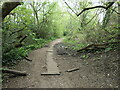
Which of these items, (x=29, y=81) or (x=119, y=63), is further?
(x=119, y=63)

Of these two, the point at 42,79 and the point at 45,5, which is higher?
the point at 45,5

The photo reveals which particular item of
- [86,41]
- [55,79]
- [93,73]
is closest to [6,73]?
[55,79]

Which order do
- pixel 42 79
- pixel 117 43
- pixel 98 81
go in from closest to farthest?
1. pixel 98 81
2. pixel 42 79
3. pixel 117 43

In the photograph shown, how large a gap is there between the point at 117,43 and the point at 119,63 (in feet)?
7.47

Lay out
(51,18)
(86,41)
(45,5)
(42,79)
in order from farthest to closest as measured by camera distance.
Result: 1. (51,18)
2. (45,5)
3. (86,41)
4. (42,79)

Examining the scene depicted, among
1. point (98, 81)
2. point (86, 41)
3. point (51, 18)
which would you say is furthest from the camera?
point (51, 18)

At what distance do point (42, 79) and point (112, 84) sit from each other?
2.68 m

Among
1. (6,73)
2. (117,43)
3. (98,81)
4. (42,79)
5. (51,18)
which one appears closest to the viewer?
(98,81)

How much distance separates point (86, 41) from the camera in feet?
33.2

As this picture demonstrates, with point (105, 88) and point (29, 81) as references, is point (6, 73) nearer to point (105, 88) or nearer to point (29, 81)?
point (29, 81)

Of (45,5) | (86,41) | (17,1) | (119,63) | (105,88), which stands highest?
(45,5)

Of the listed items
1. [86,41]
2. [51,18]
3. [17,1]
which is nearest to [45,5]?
[51,18]

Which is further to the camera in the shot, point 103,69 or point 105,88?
point 103,69

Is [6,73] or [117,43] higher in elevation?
[117,43]
